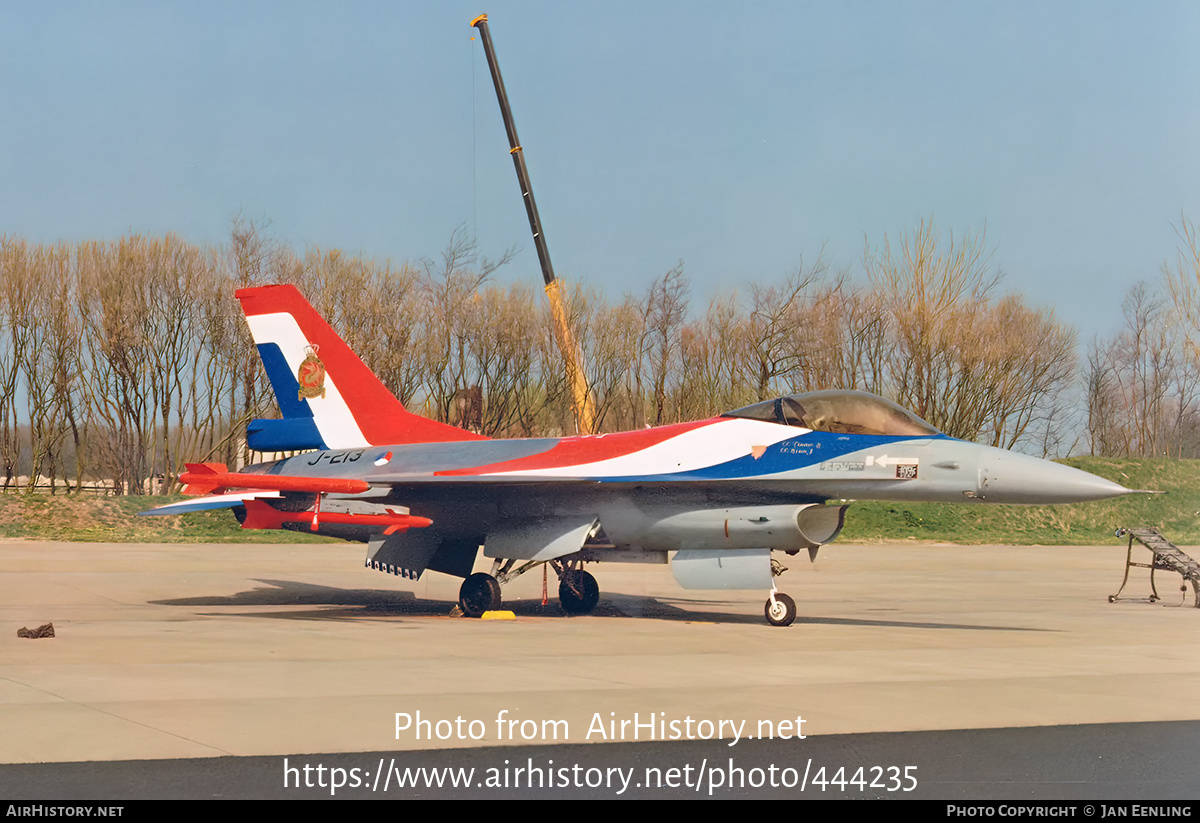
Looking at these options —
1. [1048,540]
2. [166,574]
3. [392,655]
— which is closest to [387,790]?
[392,655]

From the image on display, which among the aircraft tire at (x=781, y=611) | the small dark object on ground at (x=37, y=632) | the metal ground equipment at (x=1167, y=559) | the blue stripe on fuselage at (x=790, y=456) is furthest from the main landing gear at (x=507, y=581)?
the metal ground equipment at (x=1167, y=559)

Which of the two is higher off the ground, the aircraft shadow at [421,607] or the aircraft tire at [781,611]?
the aircraft tire at [781,611]

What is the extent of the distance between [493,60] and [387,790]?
1231 inches

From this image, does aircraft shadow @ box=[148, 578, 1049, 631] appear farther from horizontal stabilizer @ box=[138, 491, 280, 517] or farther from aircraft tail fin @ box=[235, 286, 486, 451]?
aircraft tail fin @ box=[235, 286, 486, 451]

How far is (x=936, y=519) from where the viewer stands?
37.7 metres

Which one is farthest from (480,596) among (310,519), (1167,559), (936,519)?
(936,519)

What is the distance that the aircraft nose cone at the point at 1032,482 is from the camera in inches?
463

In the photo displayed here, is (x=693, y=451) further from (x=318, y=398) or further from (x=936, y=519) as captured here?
(x=936, y=519)

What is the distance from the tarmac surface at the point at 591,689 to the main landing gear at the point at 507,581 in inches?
11.9

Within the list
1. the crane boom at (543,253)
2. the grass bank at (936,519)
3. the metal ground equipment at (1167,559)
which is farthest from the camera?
the crane boom at (543,253)

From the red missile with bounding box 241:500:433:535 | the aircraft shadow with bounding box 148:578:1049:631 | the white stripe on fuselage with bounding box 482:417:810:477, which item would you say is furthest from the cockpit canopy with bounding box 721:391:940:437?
the red missile with bounding box 241:500:433:535

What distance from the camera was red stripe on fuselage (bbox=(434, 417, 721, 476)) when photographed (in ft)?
45.1

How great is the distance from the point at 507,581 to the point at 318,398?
4292 millimetres

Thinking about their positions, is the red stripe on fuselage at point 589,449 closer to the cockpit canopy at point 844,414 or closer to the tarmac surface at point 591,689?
the cockpit canopy at point 844,414
